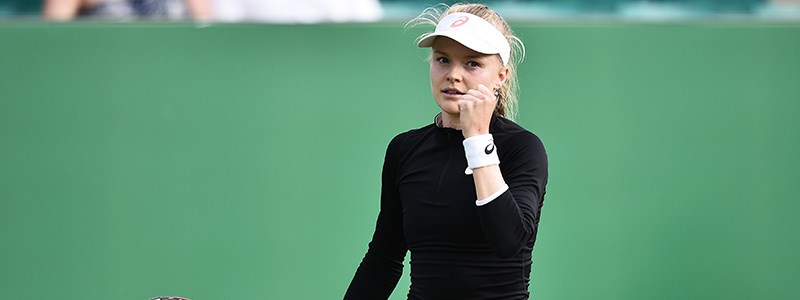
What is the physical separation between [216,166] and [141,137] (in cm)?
23

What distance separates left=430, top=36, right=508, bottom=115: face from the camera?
6.75 feet

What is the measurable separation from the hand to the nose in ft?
0.27

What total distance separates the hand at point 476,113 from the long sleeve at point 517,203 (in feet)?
0.36

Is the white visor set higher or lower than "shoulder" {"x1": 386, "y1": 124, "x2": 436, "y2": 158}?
→ higher

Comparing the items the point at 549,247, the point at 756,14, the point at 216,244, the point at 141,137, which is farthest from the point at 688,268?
the point at 141,137

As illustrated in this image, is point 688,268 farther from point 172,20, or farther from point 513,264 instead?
point 172,20

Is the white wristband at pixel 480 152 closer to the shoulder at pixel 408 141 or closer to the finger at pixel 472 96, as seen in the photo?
the finger at pixel 472 96

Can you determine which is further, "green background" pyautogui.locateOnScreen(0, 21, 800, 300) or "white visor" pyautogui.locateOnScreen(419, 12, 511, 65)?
"green background" pyautogui.locateOnScreen(0, 21, 800, 300)

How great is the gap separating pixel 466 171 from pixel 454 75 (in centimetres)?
19

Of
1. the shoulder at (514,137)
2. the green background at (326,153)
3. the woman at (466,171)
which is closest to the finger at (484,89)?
the woman at (466,171)

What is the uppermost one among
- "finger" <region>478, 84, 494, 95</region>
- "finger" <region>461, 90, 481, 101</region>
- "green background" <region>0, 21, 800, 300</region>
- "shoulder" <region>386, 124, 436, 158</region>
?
"green background" <region>0, 21, 800, 300</region>

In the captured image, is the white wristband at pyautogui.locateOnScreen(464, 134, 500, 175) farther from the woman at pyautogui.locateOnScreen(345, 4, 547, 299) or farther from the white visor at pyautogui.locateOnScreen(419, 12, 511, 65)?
the white visor at pyautogui.locateOnScreen(419, 12, 511, 65)

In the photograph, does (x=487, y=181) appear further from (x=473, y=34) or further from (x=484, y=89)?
(x=473, y=34)

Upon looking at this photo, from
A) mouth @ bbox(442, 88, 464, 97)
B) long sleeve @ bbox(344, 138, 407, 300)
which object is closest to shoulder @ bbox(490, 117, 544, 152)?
mouth @ bbox(442, 88, 464, 97)
